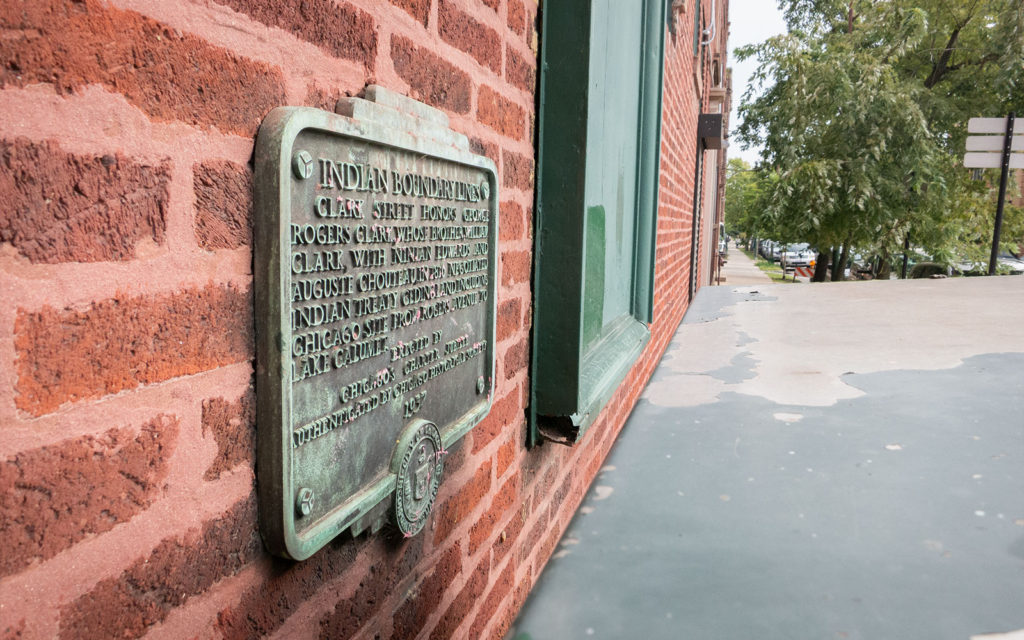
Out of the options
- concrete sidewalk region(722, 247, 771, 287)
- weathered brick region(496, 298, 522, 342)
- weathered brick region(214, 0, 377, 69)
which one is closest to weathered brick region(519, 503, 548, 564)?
weathered brick region(496, 298, 522, 342)

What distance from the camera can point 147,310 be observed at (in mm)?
707

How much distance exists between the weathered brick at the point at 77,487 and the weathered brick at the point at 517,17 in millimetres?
1280

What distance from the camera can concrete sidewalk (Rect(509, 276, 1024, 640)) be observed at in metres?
1.66

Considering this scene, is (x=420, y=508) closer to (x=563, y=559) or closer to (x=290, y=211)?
(x=290, y=211)

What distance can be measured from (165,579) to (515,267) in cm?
120

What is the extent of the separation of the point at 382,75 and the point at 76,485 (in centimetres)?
74

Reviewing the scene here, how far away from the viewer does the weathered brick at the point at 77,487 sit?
583 mm

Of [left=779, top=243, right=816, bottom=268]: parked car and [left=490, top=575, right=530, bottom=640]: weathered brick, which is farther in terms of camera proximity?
[left=779, top=243, right=816, bottom=268]: parked car

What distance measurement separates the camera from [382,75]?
113 cm

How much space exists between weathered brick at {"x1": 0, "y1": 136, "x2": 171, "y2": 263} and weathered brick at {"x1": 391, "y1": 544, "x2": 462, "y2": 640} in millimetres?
867

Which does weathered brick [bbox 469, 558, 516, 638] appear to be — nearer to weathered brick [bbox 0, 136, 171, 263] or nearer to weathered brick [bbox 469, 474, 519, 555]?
weathered brick [bbox 469, 474, 519, 555]

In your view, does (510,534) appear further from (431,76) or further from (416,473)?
(431,76)

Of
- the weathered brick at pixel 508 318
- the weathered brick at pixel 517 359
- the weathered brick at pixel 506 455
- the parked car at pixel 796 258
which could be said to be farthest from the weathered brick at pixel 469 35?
the parked car at pixel 796 258

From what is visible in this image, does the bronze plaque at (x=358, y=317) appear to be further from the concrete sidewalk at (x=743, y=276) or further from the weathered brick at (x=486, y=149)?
the concrete sidewalk at (x=743, y=276)
